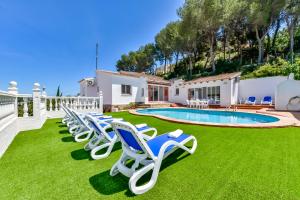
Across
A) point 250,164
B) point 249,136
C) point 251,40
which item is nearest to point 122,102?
point 249,136

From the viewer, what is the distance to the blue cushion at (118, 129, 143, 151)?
2980 mm

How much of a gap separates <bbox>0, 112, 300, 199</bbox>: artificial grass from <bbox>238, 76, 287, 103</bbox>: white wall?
Result: 1526cm

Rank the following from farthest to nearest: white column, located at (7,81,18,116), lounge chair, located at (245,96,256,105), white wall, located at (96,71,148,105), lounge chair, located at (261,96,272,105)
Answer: white wall, located at (96,71,148,105) → lounge chair, located at (245,96,256,105) → lounge chair, located at (261,96,272,105) → white column, located at (7,81,18,116)

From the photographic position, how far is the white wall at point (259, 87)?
17.3 metres

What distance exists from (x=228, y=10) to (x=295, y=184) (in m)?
25.2

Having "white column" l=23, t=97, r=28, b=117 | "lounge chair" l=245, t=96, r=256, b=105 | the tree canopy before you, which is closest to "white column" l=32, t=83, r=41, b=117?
"white column" l=23, t=97, r=28, b=117

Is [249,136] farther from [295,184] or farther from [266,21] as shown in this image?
[266,21]

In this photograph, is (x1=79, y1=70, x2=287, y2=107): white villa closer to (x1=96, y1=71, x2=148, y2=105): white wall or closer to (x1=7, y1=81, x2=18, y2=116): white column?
(x1=96, y1=71, x2=148, y2=105): white wall

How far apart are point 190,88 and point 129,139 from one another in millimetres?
20733

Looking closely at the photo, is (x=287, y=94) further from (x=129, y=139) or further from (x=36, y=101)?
(x=36, y=101)

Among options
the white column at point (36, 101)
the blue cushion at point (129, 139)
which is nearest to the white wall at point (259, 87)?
the blue cushion at point (129, 139)

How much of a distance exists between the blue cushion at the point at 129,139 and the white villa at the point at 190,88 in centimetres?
1588

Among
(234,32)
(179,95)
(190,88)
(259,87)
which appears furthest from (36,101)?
(234,32)

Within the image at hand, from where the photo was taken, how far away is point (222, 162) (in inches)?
145
